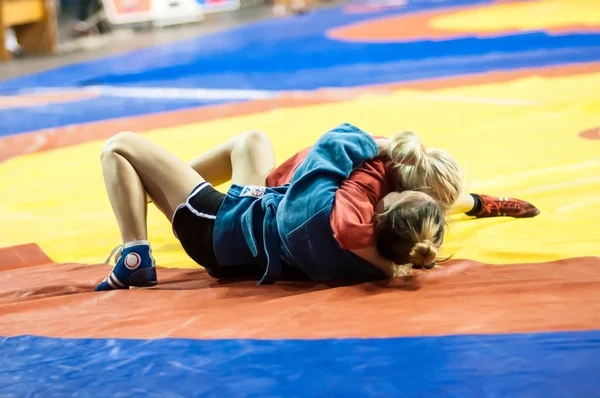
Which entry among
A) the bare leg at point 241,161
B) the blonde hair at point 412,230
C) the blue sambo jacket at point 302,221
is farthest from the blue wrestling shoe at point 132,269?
the blonde hair at point 412,230

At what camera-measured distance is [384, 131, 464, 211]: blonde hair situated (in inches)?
92.8

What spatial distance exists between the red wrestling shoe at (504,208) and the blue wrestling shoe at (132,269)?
110 cm

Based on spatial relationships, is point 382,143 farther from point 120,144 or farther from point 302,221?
point 120,144

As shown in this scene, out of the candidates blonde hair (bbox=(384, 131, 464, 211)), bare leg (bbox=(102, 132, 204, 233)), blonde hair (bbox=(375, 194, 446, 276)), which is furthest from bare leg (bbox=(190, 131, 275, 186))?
blonde hair (bbox=(375, 194, 446, 276))

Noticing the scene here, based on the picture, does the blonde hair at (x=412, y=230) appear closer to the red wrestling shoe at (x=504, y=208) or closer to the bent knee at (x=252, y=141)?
the red wrestling shoe at (x=504, y=208)

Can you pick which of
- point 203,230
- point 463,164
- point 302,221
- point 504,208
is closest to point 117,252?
point 203,230

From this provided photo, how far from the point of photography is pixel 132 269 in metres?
2.57

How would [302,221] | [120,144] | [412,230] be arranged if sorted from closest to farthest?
1. [412,230]
2. [302,221]
3. [120,144]

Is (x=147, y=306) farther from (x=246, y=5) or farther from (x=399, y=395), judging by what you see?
(x=246, y=5)

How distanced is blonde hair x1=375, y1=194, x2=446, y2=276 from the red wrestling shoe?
2.18 feet

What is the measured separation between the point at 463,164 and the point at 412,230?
1.51 meters

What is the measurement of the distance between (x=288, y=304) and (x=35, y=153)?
2.75 m

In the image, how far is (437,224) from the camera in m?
2.21

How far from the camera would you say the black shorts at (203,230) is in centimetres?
257
